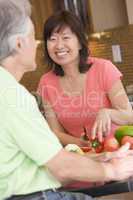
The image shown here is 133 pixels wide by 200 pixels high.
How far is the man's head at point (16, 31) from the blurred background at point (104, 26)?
1722 mm

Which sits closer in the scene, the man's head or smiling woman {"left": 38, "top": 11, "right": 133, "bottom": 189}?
the man's head

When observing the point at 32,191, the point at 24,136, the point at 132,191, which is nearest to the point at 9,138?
the point at 24,136

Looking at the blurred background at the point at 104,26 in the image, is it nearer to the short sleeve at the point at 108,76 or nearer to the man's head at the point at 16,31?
the short sleeve at the point at 108,76

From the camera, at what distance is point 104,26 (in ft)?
10.1

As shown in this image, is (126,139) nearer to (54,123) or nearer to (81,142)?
(81,142)

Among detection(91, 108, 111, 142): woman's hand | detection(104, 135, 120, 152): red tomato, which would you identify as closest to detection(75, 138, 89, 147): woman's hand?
detection(91, 108, 111, 142): woman's hand

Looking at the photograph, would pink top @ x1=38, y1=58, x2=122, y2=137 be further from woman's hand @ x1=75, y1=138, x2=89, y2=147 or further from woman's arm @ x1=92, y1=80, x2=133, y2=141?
woman's hand @ x1=75, y1=138, x2=89, y2=147

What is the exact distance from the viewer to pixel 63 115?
78.5 inches

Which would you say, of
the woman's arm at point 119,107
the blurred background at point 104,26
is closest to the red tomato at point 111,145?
the woman's arm at point 119,107

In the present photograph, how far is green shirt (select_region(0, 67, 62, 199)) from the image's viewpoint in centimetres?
106

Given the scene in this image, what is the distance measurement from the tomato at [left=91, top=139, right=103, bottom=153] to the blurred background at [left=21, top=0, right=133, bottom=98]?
4.85 ft

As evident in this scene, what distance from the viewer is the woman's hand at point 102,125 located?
165 centimetres

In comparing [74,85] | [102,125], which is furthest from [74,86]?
[102,125]

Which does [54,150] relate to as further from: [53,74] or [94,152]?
[53,74]
